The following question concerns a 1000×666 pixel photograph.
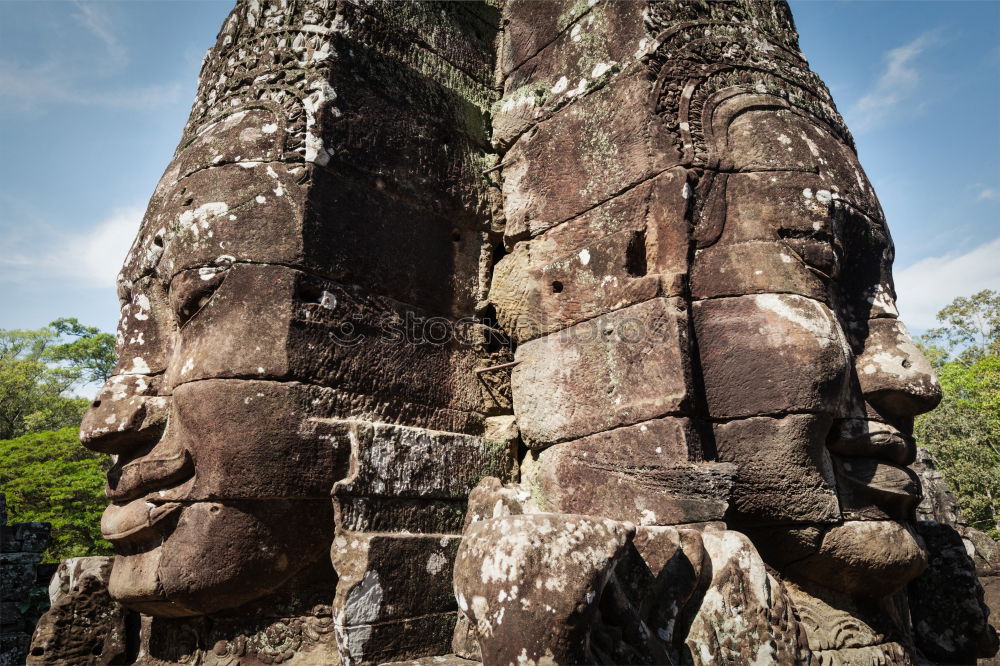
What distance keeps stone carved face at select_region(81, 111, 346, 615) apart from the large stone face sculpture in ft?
0.05

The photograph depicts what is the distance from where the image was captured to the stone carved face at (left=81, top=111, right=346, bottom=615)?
2.95 m

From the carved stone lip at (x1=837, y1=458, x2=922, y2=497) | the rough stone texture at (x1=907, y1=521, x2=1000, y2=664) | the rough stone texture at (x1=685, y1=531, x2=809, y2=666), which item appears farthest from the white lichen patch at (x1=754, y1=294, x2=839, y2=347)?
the rough stone texture at (x1=907, y1=521, x2=1000, y2=664)

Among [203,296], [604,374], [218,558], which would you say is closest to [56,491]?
[203,296]

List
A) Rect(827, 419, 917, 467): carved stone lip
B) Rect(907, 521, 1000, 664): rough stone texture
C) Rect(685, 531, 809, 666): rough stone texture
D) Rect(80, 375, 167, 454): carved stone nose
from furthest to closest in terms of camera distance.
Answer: Rect(907, 521, 1000, 664): rough stone texture
Rect(80, 375, 167, 454): carved stone nose
Rect(827, 419, 917, 467): carved stone lip
Rect(685, 531, 809, 666): rough stone texture

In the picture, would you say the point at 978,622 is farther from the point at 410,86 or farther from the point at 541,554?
the point at 410,86

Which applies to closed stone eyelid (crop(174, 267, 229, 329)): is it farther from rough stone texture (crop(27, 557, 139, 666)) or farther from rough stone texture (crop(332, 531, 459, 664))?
rough stone texture (crop(27, 557, 139, 666))

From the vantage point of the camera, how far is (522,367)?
3.98 metres

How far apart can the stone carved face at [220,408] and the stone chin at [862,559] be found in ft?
7.59

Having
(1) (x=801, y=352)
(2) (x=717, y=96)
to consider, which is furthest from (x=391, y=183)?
(1) (x=801, y=352)

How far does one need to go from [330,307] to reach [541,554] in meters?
1.80

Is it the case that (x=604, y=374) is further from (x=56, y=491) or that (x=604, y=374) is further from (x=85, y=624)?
(x=56, y=491)

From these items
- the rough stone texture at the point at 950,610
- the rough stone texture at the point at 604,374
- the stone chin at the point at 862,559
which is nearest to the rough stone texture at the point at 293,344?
the rough stone texture at the point at 604,374

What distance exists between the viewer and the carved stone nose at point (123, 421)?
10.9 feet

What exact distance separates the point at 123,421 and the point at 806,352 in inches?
133
